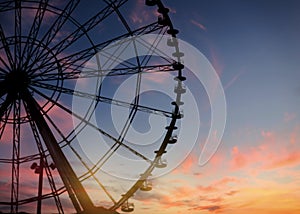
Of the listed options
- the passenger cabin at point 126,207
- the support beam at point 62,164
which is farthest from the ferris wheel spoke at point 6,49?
the passenger cabin at point 126,207

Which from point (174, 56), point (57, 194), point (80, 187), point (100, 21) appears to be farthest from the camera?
point (174, 56)

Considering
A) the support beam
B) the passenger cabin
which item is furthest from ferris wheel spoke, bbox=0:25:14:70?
the passenger cabin

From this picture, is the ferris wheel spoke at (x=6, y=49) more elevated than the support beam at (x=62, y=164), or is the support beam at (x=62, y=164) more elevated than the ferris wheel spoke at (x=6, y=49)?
the ferris wheel spoke at (x=6, y=49)

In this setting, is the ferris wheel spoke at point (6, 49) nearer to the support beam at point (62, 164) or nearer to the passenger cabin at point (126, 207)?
the support beam at point (62, 164)

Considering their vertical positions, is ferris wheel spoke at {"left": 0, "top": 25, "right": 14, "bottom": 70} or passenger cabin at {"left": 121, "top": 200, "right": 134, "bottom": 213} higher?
ferris wheel spoke at {"left": 0, "top": 25, "right": 14, "bottom": 70}

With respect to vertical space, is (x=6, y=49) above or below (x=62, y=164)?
above

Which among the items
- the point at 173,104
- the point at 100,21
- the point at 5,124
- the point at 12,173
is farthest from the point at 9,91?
the point at 173,104

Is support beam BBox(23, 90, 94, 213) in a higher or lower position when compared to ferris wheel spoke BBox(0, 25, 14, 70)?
lower

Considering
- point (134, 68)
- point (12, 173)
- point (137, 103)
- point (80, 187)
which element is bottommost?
point (80, 187)

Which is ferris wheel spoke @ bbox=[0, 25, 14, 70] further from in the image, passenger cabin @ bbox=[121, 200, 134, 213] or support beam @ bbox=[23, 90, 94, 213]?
passenger cabin @ bbox=[121, 200, 134, 213]

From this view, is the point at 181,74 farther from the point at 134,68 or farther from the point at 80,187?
the point at 80,187

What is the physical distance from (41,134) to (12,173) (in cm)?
490

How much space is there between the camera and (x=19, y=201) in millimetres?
24484

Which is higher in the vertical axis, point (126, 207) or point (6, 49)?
point (6, 49)
